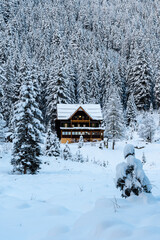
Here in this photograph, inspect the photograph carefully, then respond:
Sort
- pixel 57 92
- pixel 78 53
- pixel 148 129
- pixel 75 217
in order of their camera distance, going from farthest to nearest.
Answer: pixel 78 53
pixel 57 92
pixel 148 129
pixel 75 217

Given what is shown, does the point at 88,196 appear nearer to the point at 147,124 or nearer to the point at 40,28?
the point at 147,124

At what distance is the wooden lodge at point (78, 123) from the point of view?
4538cm

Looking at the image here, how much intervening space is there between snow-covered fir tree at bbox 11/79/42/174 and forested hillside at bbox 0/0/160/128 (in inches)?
29.6

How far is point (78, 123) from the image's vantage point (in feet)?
156

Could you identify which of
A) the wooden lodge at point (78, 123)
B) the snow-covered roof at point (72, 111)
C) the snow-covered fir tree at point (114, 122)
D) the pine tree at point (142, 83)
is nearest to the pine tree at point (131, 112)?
the pine tree at point (142, 83)

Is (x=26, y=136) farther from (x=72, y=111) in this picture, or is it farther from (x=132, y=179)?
(x=72, y=111)

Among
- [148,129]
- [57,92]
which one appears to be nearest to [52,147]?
[148,129]

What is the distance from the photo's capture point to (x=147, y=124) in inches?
1666

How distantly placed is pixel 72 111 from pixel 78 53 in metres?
50.5

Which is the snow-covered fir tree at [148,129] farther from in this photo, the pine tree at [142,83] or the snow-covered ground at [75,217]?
the snow-covered ground at [75,217]

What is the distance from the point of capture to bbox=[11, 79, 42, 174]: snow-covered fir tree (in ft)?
39.3

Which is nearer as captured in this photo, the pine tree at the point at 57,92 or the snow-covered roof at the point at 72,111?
the snow-covered roof at the point at 72,111

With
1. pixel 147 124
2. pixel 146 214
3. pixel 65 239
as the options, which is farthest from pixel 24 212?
pixel 147 124

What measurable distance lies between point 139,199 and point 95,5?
559 feet
